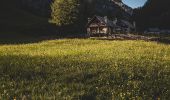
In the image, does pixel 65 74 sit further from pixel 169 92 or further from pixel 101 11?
pixel 101 11

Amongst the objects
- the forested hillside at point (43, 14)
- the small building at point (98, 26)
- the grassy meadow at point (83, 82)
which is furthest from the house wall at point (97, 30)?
the grassy meadow at point (83, 82)

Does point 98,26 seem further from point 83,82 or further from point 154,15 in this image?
point 154,15

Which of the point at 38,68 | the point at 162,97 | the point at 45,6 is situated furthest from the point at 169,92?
the point at 45,6

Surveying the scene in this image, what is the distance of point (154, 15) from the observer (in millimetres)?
190250

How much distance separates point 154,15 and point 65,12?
326ft

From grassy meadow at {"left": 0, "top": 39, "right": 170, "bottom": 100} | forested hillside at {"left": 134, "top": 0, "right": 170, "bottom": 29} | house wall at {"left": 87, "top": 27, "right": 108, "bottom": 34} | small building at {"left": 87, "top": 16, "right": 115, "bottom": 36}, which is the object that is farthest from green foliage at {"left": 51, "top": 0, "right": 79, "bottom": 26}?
forested hillside at {"left": 134, "top": 0, "right": 170, "bottom": 29}

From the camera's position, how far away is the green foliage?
9914 cm

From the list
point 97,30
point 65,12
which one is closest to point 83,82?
point 65,12

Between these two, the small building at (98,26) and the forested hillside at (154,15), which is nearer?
the small building at (98,26)

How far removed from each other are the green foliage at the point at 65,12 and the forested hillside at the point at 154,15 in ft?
253

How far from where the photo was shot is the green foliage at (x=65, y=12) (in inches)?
3903

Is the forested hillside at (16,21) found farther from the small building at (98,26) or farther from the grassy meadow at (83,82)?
the grassy meadow at (83,82)

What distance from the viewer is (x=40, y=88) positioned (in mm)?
18781

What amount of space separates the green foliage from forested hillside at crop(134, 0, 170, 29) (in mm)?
77224
